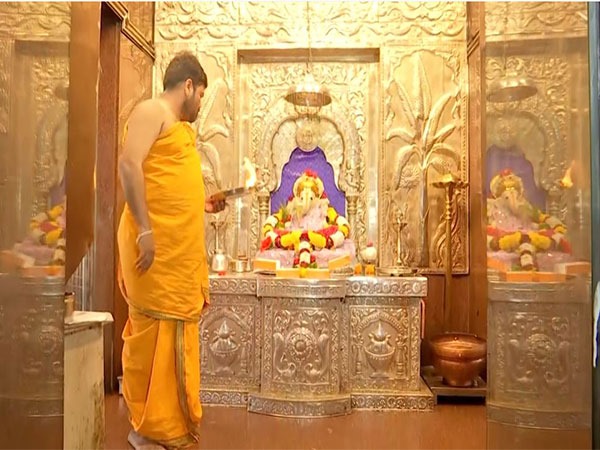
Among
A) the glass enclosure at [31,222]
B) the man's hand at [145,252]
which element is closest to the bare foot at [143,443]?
the man's hand at [145,252]

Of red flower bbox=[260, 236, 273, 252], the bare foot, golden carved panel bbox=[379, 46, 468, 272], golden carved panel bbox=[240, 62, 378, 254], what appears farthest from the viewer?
golden carved panel bbox=[240, 62, 378, 254]

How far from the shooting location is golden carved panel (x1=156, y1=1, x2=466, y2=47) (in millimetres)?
5332

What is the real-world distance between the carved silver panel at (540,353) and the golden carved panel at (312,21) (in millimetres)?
4211

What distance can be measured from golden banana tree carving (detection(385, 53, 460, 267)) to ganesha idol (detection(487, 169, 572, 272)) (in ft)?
12.1

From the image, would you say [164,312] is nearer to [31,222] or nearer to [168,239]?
[168,239]

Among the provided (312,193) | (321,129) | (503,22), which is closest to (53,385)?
(503,22)

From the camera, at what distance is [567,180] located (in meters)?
1.46

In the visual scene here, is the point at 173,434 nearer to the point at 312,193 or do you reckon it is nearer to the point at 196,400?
the point at 196,400

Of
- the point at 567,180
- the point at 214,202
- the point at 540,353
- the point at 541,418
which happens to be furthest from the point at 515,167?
the point at 214,202

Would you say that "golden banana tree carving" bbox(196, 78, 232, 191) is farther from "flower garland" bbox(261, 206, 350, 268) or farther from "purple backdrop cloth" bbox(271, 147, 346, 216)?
"flower garland" bbox(261, 206, 350, 268)

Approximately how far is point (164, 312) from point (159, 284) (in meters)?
0.13

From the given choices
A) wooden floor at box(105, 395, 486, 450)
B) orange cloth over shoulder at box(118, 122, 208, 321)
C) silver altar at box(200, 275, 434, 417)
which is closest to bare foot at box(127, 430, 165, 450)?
wooden floor at box(105, 395, 486, 450)

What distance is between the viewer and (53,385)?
1552 millimetres

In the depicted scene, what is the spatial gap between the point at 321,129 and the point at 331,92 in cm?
37
